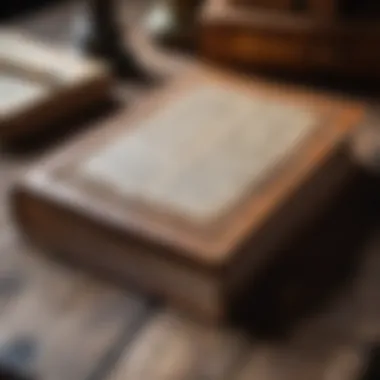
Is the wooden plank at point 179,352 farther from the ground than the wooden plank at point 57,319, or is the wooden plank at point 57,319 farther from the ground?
the wooden plank at point 179,352

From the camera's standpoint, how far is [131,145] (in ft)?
2.54

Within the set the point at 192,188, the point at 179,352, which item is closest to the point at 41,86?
the point at 192,188

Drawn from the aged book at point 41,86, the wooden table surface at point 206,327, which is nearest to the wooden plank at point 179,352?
the wooden table surface at point 206,327

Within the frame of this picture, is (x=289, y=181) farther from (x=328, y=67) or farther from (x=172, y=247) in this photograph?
(x=328, y=67)

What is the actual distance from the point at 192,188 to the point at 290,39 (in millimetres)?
321

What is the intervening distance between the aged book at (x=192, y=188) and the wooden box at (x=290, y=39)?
14cm

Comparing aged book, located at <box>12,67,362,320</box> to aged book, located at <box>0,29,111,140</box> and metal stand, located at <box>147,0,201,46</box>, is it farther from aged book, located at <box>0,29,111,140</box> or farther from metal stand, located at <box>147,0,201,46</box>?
metal stand, located at <box>147,0,201,46</box>

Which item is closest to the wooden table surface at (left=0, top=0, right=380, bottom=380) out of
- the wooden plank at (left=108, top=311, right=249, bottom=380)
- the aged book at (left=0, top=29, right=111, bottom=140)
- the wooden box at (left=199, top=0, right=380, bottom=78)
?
the wooden plank at (left=108, top=311, right=249, bottom=380)

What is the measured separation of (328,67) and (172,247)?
0.39 meters

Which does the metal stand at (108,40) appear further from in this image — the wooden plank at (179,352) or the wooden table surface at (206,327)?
the wooden plank at (179,352)

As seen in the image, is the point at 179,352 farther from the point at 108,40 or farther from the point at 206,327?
the point at 108,40

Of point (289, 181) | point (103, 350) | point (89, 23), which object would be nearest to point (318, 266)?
point (289, 181)

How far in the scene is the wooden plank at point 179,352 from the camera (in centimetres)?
62

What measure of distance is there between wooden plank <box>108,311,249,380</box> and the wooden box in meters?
0.40
